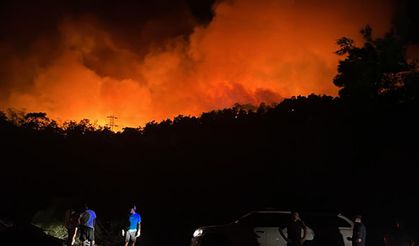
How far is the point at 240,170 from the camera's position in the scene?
33125 mm

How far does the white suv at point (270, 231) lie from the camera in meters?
14.4

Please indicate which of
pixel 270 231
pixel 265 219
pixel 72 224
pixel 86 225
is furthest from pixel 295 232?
pixel 72 224

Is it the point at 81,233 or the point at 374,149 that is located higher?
the point at 374,149

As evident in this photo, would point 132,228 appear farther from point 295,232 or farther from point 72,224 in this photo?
point 295,232

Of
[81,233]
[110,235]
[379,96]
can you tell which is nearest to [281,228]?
[81,233]

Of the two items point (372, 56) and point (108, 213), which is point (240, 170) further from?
point (372, 56)

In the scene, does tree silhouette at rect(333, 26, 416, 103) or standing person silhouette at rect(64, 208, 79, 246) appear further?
tree silhouette at rect(333, 26, 416, 103)

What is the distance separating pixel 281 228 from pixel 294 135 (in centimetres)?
2019

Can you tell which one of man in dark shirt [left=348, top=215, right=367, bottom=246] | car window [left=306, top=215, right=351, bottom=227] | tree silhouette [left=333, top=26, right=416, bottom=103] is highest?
tree silhouette [left=333, top=26, right=416, bottom=103]

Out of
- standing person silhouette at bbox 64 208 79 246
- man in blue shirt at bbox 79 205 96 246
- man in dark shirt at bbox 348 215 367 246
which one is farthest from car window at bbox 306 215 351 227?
standing person silhouette at bbox 64 208 79 246

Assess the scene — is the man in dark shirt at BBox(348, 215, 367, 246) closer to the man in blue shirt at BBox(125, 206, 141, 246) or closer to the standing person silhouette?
the man in blue shirt at BBox(125, 206, 141, 246)

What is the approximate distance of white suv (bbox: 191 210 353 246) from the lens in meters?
14.4

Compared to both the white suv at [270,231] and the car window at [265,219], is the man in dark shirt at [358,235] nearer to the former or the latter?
the white suv at [270,231]

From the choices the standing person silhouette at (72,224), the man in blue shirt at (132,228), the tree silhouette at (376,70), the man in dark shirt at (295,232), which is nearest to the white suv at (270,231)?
the man in dark shirt at (295,232)
